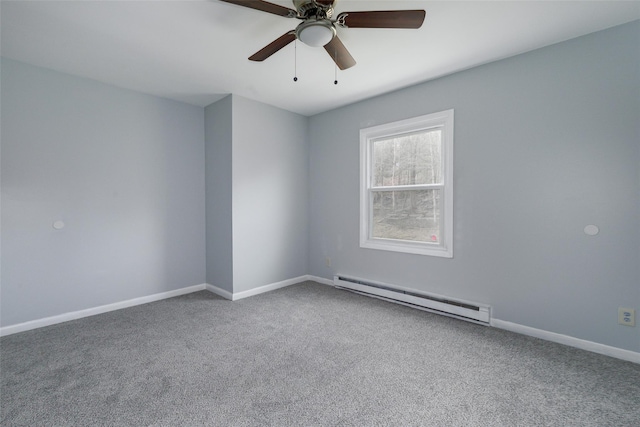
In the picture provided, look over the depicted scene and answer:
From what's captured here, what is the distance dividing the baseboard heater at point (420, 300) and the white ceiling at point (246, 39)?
7.76 ft

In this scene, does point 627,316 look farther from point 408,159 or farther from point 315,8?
point 315,8

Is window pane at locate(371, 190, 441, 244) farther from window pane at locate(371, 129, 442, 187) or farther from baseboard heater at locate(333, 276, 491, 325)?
baseboard heater at locate(333, 276, 491, 325)

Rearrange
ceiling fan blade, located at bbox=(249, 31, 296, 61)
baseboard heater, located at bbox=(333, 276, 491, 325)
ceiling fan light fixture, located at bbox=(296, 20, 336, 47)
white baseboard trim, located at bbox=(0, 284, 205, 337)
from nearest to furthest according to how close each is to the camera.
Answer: ceiling fan light fixture, located at bbox=(296, 20, 336, 47) < ceiling fan blade, located at bbox=(249, 31, 296, 61) < white baseboard trim, located at bbox=(0, 284, 205, 337) < baseboard heater, located at bbox=(333, 276, 491, 325)

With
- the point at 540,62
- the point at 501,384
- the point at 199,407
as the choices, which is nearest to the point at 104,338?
the point at 199,407

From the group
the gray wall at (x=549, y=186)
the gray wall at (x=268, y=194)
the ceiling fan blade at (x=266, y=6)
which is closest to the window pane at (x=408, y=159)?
the gray wall at (x=549, y=186)

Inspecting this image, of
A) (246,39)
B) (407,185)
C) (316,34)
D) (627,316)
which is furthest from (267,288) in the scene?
(627,316)

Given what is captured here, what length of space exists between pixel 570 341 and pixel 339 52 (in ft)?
9.72

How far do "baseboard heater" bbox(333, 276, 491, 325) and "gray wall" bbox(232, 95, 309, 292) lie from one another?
2.82 ft

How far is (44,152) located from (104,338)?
1901 mm

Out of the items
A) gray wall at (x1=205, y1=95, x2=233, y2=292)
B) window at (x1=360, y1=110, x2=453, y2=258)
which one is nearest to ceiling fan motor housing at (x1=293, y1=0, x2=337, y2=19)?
window at (x1=360, y1=110, x2=453, y2=258)

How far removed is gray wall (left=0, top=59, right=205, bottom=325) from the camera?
276 centimetres

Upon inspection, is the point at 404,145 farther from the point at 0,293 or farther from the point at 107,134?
the point at 0,293

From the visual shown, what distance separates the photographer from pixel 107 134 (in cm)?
327

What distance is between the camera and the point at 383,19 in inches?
70.3
